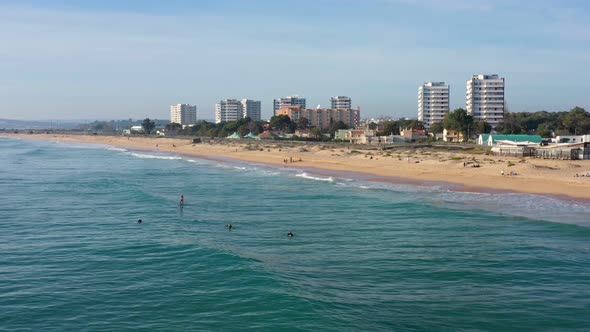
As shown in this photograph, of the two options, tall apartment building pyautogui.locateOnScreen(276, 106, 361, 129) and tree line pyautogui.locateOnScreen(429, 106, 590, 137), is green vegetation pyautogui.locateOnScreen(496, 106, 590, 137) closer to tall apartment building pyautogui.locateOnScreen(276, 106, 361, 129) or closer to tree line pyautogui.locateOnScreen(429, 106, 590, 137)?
tree line pyautogui.locateOnScreen(429, 106, 590, 137)

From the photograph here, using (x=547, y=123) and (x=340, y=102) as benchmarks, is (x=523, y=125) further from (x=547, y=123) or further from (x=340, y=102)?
(x=340, y=102)

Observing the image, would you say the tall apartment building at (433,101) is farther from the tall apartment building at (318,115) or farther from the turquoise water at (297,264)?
the turquoise water at (297,264)

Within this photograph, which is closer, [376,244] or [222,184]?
[376,244]

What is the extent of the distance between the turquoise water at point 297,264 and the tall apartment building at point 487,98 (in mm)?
91534

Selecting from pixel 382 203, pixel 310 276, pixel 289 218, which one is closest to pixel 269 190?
pixel 382 203

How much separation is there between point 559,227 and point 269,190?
60.4ft

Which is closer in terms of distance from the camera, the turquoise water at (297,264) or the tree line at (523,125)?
the turquoise water at (297,264)

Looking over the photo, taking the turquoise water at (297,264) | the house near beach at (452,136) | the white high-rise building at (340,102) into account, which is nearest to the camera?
the turquoise water at (297,264)

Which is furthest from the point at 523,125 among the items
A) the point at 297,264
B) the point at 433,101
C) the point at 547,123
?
the point at 297,264

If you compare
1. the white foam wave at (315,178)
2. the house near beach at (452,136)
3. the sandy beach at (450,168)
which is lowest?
the white foam wave at (315,178)

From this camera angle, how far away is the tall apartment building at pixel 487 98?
391 ft

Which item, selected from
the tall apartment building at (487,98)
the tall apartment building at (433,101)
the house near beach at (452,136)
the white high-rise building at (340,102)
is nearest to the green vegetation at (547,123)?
the house near beach at (452,136)

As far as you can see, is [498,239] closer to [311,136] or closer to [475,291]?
[475,291]

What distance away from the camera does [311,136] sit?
359ft
